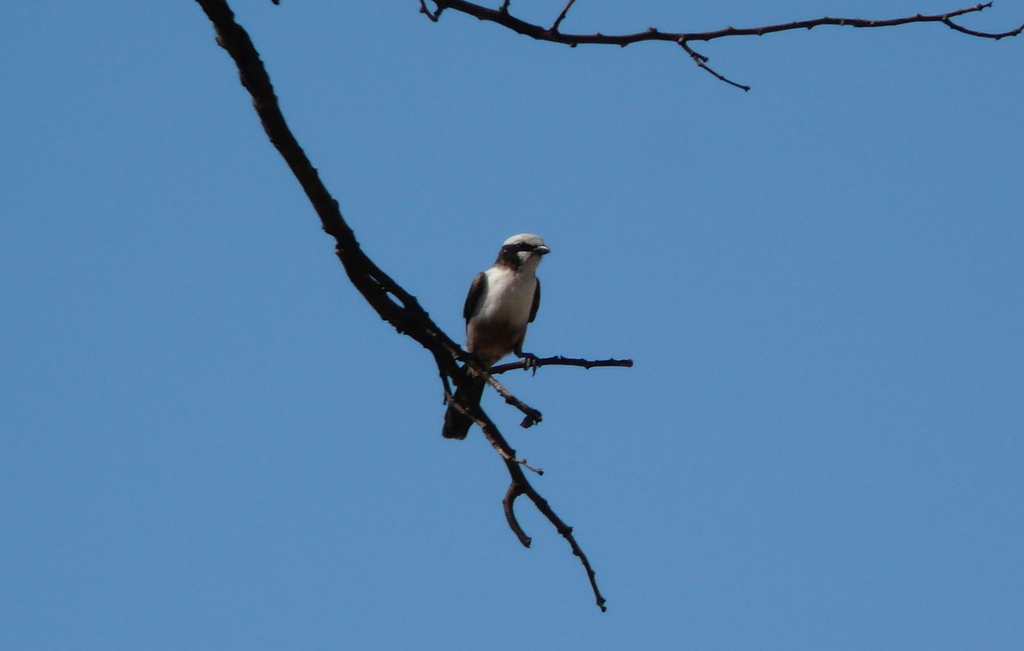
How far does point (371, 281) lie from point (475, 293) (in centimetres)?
473

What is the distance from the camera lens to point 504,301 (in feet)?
26.1

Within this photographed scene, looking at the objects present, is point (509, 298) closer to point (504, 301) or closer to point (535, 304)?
point (504, 301)

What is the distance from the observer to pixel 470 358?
4.18m

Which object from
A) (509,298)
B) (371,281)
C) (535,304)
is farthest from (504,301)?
(371,281)

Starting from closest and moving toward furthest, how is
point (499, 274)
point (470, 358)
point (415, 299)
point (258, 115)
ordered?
point (258, 115), point (415, 299), point (470, 358), point (499, 274)

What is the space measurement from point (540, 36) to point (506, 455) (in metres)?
1.28

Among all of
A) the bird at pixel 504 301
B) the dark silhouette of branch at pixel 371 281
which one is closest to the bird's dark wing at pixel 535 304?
the bird at pixel 504 301

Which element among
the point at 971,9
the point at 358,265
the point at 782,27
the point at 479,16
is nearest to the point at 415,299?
the point at 358,265

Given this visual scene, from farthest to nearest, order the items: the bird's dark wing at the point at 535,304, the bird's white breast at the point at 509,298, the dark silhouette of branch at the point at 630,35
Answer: the bird's dark wing at the point at 535,304
the bird's white breast at the point at 509,298
the dark silhouette of branch at the point at 630,35

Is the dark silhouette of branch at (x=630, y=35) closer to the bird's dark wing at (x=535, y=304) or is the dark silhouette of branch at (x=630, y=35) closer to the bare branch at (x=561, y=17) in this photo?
the bare branch at (x=561, y=17)

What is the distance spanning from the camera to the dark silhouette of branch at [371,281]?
9.57 feet

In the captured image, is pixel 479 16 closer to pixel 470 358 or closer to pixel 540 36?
pixel 540 36

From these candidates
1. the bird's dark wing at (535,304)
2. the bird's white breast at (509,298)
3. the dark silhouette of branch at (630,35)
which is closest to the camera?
the dark silhouette of branch at (630,35)

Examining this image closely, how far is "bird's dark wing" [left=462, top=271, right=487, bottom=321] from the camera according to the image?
827 centimetres
